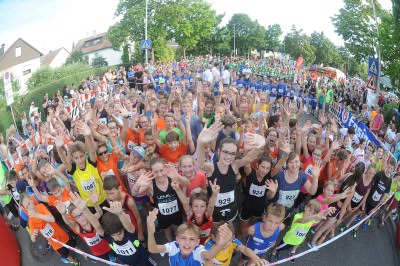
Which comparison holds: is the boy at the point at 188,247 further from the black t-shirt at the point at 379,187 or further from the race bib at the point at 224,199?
the black t-shirt at the point at 379,187

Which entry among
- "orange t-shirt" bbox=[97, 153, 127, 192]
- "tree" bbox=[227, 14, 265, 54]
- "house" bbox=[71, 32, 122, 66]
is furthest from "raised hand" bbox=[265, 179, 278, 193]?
"tree" bbox=[227, 14, 265, 54]

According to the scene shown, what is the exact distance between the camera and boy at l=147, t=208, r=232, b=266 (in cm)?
262

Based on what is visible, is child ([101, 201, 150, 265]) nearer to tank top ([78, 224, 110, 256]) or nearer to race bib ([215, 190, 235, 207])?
tank top ([78, 224, 110, 256])

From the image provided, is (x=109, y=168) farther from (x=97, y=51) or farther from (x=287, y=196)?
(x=97, y=51)

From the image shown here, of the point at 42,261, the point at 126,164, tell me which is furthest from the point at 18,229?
the point at 126,164

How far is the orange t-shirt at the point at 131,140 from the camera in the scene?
5066mm

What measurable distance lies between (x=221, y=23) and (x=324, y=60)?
11.6m

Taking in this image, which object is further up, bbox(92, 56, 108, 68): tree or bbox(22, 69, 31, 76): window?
bbox(92, 56, 108, 68): tree

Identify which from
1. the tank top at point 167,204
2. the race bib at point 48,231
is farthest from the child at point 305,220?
the race bib at point 48,231

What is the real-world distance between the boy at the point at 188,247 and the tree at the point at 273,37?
21242 millimetres

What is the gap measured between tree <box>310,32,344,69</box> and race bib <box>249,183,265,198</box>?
20.6 m

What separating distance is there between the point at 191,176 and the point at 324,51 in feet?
76.4

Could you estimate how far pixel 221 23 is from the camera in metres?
29.7

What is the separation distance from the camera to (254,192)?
148 inches
